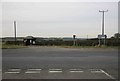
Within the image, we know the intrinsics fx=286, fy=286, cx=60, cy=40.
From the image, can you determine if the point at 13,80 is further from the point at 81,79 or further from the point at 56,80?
the point at 81,79

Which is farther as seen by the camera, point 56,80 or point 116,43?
point 116,43

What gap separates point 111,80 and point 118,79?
37 cm

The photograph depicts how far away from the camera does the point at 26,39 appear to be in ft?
237

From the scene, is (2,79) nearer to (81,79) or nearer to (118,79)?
(81,79)

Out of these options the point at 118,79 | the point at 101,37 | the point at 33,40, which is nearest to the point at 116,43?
the point at 101,37

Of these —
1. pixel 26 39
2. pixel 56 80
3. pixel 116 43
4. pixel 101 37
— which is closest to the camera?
pixel 56 80

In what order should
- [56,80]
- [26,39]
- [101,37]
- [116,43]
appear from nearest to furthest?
[56,80]
[101,37]
[116,43]
[26,39]

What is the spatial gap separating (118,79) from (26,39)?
6257cm

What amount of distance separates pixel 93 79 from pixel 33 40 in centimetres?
6597

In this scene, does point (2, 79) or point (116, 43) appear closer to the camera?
point (2, 79)

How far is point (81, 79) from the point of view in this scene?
10.5 m

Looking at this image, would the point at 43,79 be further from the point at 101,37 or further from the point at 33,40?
the point at 33,40

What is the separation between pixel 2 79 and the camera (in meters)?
10.4

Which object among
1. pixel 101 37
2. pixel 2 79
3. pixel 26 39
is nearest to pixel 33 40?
pixel 26 39
